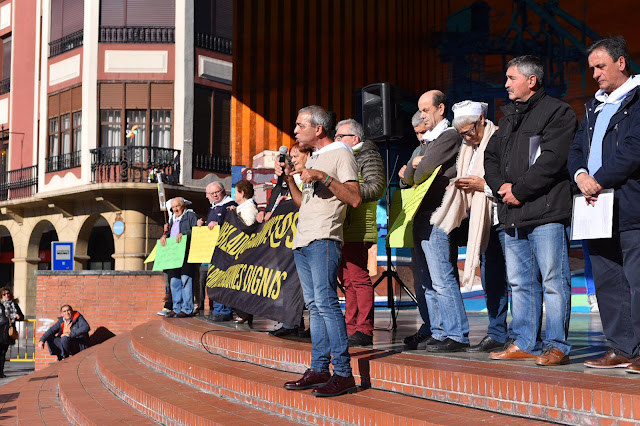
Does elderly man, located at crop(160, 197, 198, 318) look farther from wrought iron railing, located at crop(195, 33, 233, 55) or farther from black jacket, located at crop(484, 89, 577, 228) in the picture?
wrought iron railing, located at crop(195, 33, 233, 55)

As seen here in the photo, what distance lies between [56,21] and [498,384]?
26.6 metres

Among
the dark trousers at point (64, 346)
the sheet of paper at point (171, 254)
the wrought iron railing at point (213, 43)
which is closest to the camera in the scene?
the sheet of paper at point (171, 254)

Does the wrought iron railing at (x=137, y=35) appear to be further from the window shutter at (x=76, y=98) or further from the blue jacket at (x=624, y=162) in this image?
the blue jacket at (x=624, y=162)

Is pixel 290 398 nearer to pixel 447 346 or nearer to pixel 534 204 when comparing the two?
pixel 447 346

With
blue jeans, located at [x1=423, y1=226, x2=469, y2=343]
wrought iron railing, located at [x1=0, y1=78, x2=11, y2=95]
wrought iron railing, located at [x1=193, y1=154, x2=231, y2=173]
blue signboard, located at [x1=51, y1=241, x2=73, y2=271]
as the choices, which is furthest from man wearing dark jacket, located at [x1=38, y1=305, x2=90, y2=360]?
wrought iron railing, located at [x1=0, y1=78, x2=11, y2=95]

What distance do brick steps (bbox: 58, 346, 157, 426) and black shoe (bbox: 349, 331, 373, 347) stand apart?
1.70 meters

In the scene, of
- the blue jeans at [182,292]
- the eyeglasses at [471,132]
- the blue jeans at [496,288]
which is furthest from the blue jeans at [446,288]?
the blue jeans at [182,292]

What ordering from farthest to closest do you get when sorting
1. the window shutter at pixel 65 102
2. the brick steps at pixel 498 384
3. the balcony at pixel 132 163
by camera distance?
1. the window shutter at pixel 65 102
2. the balcony at pixel 132 163
3. the brick steps at pixel 498 384

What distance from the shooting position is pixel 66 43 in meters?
26.3

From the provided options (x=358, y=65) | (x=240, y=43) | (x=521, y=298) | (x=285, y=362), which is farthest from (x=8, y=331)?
(x=521, y=298)

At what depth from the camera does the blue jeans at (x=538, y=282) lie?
174 inches

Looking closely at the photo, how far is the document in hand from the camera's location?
160 inches

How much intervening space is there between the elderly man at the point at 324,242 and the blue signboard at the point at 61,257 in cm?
1338

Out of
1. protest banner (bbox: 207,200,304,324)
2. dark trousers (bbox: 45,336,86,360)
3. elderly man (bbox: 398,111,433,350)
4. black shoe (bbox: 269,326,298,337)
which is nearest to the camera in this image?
elderly man (bbox: 398,111,433,350)
